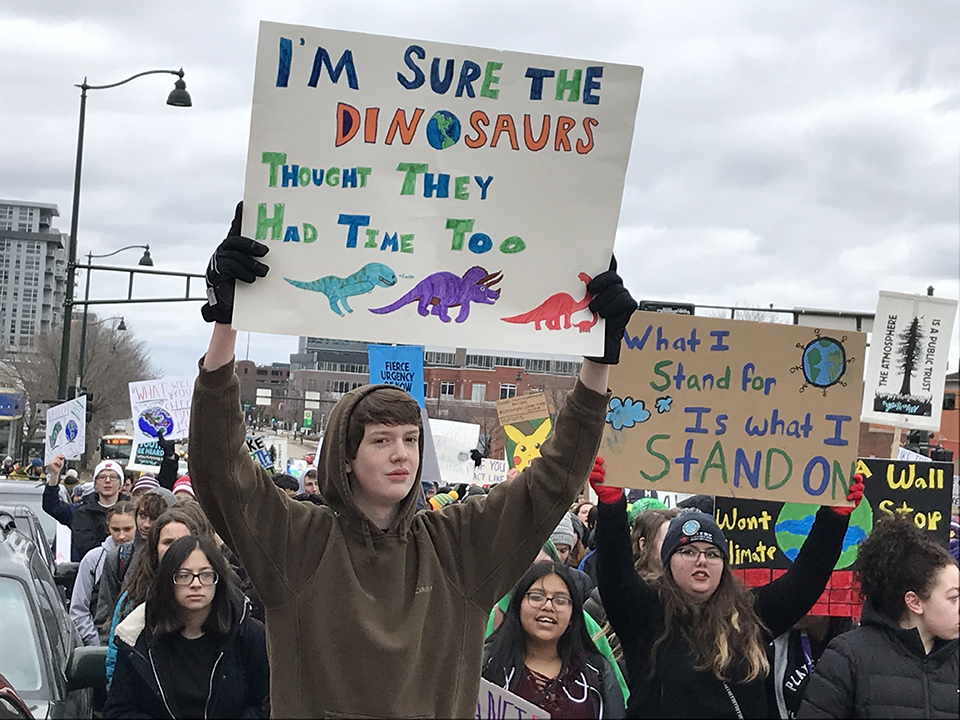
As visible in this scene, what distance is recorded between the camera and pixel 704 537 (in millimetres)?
4477

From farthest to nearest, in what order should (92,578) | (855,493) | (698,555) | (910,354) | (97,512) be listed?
(97,512) → (910,354) → (92,578) → (855,493) → (698,555)

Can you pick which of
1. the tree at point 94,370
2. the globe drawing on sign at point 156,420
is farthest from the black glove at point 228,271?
the tree at point 94,370

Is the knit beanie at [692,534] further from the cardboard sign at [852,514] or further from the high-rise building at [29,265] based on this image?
the high-rise building at [29,265]

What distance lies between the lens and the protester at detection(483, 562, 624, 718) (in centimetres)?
445

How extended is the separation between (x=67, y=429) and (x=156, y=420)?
2.66 meters

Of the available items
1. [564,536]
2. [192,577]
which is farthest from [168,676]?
[564,536]

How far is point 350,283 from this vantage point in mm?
3215

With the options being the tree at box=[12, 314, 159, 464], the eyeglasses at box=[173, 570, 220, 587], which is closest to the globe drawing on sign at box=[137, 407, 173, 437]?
the eyeglasses at box=[173, 570, 220, 587]

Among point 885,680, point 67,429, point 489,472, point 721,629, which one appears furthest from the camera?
point 489,472

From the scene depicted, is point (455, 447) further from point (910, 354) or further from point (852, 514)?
point (852, 514)

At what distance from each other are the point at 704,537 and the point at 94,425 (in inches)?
2165

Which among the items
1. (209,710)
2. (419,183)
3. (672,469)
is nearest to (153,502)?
(209,710)

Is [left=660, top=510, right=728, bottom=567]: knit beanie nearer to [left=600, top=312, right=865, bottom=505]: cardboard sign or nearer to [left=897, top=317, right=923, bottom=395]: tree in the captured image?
[left=600, top=312, right=865, bottom=505]: cardboard sign

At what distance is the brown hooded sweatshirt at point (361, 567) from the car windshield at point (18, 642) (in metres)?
2.64
